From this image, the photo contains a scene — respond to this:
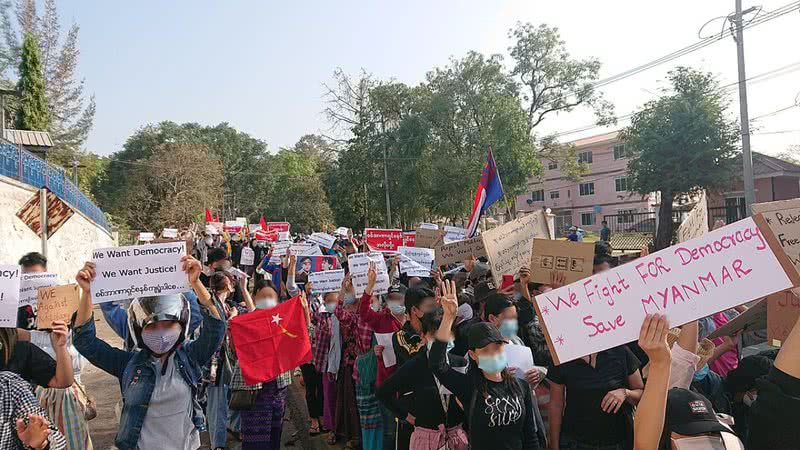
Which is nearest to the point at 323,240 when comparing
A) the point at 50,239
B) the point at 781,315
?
the point at 781,315

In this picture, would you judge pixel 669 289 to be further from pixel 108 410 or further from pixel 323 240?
pixel 323 240

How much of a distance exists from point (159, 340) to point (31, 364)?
27.7 inches

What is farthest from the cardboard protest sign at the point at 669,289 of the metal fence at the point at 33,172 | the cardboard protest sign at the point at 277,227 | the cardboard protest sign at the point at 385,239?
the cardboard protest sign at the point at 277,227

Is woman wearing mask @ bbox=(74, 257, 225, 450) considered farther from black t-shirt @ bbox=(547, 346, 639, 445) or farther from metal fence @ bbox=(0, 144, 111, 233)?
metal fence @ bbox=(0, 144, 111, 233)

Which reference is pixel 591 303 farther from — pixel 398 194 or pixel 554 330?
pixel 398 194

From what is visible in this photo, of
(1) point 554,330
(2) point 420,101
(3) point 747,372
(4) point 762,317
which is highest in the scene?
(2) point 420,101

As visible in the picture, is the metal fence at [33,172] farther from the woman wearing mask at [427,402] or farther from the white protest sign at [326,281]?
the woman wearing mask at [427,402]

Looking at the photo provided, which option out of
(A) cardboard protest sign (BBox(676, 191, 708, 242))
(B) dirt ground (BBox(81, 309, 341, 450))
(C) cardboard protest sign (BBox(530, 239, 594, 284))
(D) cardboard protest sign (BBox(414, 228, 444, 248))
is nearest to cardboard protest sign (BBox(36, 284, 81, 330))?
(B) dirt ground (BBox(81, 309, 341, 450))

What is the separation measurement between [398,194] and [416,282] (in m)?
27.5

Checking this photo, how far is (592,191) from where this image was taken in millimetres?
54406

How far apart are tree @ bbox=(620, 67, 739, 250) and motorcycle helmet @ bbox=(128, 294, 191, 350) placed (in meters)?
21.2

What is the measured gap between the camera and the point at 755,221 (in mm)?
2311

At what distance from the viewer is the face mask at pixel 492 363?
3359mm

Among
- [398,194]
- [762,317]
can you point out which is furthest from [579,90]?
[762,317]
